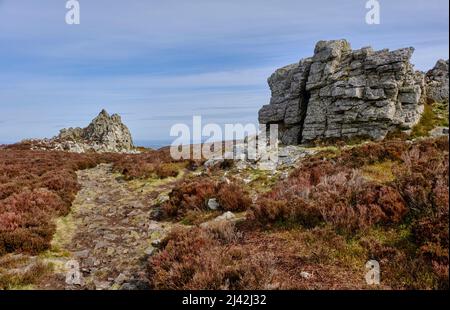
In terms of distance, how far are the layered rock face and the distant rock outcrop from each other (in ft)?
116

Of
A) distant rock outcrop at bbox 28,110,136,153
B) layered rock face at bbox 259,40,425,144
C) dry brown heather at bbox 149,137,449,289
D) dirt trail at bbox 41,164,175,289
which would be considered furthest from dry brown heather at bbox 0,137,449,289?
distant rock outcrop at bbox 28,110,136,153

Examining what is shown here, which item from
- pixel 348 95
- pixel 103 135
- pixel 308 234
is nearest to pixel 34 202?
pixel 308 234

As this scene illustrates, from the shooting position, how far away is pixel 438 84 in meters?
31.3

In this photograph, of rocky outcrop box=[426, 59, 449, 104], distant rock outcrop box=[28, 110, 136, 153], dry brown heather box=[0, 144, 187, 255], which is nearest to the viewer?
dry brown heather box=[0, 144, 187, 255]

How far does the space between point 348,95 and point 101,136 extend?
46934 millimetres

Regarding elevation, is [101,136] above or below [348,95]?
below

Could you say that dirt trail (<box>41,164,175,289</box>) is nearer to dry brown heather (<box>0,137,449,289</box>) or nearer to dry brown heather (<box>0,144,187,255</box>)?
dry brown heather (<box>0,144,187,255</box>)

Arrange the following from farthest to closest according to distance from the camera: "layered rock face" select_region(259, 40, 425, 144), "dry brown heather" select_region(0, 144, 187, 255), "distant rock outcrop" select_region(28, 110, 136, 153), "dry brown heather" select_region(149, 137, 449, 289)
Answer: "distant rock outcrop" select_region(28, 110, 136, 153)
"layered rock face" select_region(259, 40, 425, 144)
"dry brown heather" select_region(0, 144, 187, 255)
"dry brown heather" select_region(149, 137, 449, 289)

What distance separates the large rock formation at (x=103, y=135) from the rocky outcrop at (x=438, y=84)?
46.2m

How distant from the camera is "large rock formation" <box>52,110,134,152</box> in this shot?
57.2 metres

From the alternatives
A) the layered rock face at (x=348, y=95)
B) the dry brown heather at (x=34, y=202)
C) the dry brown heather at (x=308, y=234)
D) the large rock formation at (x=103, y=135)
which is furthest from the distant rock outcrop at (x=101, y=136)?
the dry brown heather at (x=308, y=234)

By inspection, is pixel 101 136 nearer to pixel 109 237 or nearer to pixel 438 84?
pixel 438 84

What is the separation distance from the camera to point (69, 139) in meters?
57.6

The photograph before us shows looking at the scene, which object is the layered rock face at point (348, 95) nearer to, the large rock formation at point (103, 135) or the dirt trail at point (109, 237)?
the dirt trail at point (109, 237)
